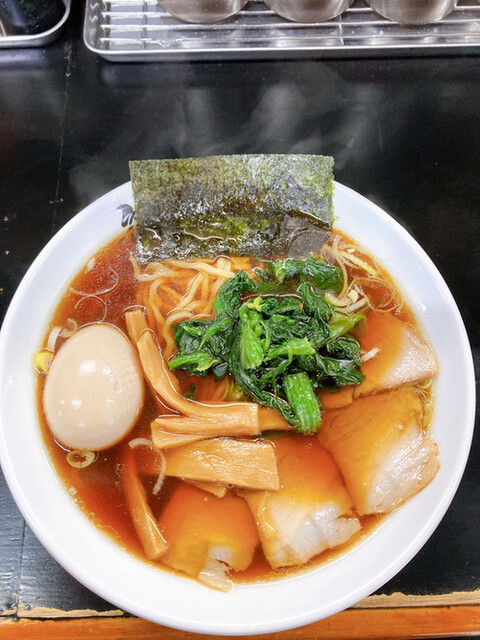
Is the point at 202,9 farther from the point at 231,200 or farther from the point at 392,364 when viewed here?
the point at 392,364

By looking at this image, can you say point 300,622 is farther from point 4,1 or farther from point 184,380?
point 4,1

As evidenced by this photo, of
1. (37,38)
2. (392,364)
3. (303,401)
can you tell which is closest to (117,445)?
(303,401)

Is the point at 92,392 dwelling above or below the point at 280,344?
below

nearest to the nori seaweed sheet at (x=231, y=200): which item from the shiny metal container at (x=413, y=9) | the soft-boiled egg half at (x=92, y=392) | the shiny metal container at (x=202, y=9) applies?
the soft-boiled egg half at (x=92, y=392)

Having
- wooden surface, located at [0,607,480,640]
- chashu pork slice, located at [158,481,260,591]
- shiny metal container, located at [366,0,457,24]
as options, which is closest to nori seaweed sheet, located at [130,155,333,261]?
chashu pork slice, located at [158,481,260,591]

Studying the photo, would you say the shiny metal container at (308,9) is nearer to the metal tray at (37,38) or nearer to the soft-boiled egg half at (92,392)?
the metal tray at (37,38)

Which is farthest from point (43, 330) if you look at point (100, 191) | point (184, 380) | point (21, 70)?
point (21, 70)
